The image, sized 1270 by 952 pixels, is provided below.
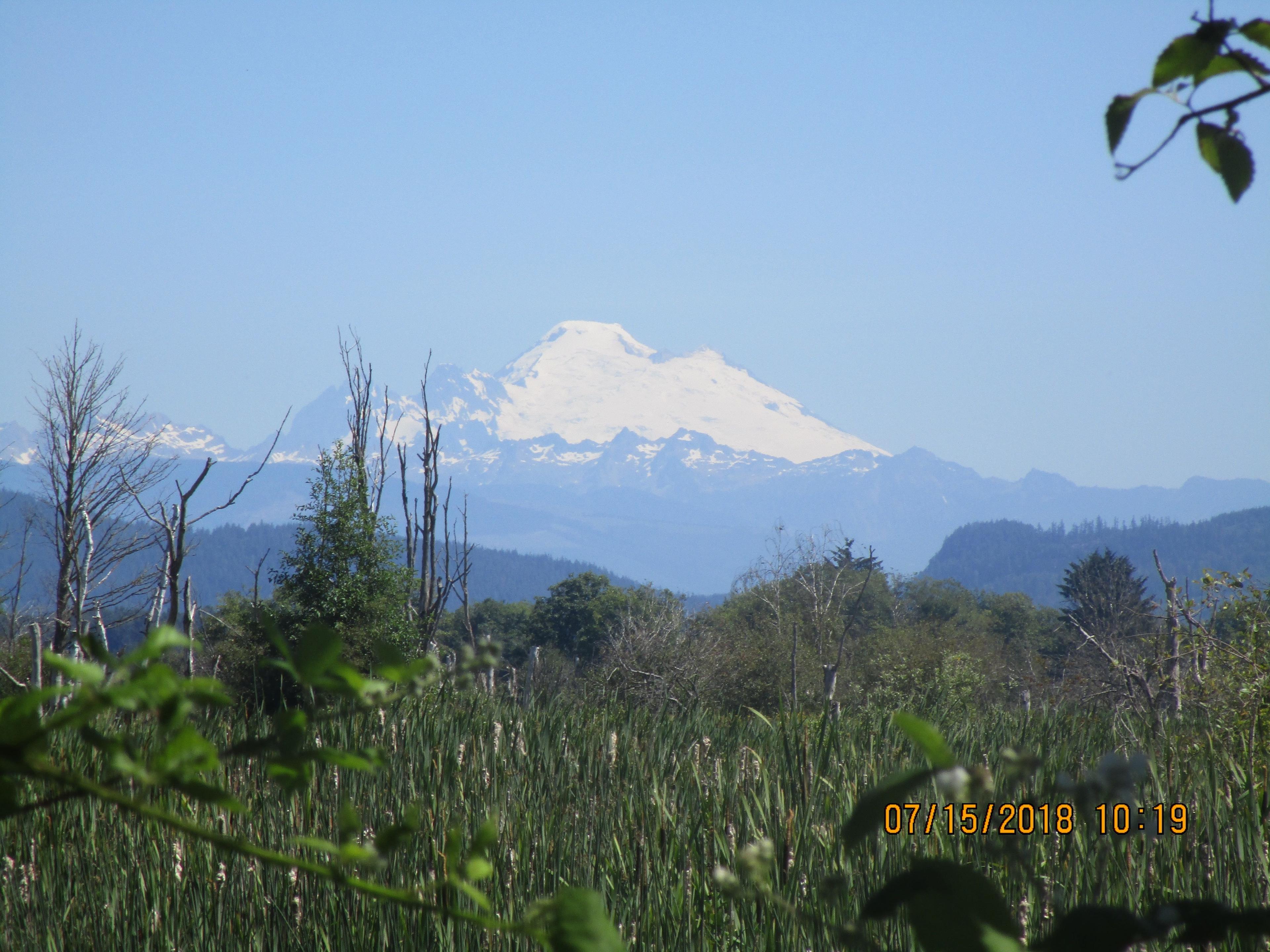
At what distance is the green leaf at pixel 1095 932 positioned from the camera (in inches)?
14.1

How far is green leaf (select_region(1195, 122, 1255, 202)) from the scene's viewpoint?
64 centimetres

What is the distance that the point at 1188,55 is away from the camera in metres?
0.58

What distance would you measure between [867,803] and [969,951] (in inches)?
3.0

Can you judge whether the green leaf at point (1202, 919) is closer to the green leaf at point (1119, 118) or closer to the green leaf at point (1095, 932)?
the green leaf at point (1095, 932)

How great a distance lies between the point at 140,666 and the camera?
1.50ft

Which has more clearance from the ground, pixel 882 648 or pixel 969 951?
pixel 969 951

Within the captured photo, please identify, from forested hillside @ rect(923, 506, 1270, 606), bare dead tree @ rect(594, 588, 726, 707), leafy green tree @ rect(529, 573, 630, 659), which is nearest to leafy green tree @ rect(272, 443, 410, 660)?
bare dead tree @ rect(594, 588, 726, 707)

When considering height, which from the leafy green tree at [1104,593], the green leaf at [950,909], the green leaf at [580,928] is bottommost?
the leafy green tree at [1104,593]

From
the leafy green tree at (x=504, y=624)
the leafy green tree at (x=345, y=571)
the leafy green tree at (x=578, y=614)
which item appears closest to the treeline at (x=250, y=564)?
the leafy green tree at (x=504, y=624)

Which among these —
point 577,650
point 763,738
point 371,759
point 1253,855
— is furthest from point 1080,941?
point 577,650

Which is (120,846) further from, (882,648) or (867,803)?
(882,648)

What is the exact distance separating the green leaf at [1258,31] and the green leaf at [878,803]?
1.80ft
